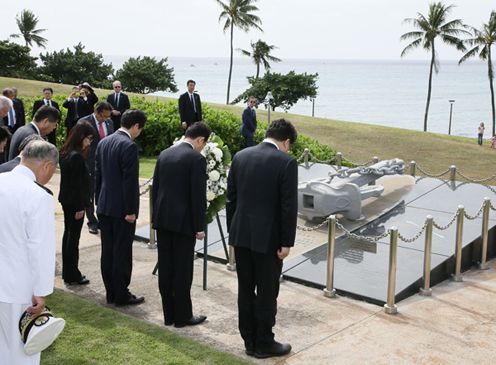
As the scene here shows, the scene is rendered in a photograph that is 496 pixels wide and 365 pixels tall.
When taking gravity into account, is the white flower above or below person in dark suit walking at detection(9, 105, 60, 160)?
below

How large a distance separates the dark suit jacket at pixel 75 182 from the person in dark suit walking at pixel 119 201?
27 cm

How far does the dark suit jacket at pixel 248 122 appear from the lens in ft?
52.1

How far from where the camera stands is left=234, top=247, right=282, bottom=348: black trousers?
17.1 ft

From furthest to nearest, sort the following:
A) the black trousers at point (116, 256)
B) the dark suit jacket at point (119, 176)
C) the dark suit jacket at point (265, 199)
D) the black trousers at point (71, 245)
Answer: the black trousers at point (71, 245)
the black trousers at point (116, 256)
the dark suit jacket at point (119, 176)
the dark suit jacket at point (265, 199)

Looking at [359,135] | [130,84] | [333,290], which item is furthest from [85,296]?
[130,84]

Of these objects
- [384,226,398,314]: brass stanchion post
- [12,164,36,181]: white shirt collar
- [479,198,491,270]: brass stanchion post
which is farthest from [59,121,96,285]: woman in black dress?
[479,198,491,270]: brass stanchion post

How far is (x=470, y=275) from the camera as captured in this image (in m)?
8.18

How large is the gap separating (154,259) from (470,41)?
4515 cm

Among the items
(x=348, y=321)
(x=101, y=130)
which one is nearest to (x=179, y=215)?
(x=348, y=321)

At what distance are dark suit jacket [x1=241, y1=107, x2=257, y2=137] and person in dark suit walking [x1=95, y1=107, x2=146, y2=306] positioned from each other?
376 inches

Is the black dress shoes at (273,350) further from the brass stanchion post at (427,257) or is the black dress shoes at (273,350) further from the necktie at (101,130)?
the necktie at (101,130)

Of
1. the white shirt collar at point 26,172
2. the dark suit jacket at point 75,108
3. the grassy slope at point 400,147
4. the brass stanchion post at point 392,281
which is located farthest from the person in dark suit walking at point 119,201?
the grassy slope at point 400,147

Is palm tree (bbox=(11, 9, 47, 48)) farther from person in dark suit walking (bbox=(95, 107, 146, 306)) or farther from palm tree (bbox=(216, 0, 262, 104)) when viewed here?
person in dark suit walking (bbox=(95, 107, 146, 306))

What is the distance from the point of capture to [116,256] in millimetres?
6367
